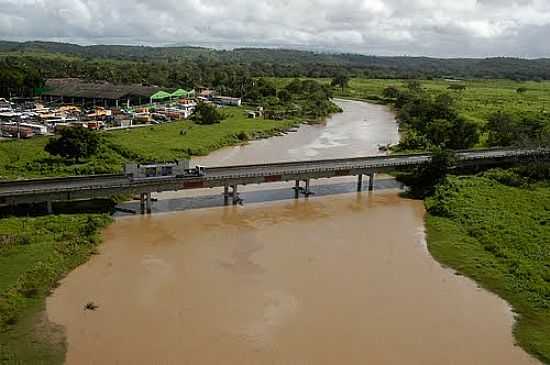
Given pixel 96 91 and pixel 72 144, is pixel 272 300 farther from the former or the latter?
pixel 96 91

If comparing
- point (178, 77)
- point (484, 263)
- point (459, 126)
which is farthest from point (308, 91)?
point (484, 263)

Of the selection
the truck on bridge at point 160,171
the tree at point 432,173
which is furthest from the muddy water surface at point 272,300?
the tree at point 432,173

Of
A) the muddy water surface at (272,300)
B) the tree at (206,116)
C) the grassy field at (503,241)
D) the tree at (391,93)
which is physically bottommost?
the muddy water surface at (272,300)

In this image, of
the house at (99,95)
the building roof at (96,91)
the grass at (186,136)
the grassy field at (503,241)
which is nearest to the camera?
the grassy field at (503,241)

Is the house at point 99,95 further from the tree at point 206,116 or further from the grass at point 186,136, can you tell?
the grass at point 186,136

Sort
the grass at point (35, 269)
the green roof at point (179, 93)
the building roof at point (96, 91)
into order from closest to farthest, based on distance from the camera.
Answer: the grass at point (35, 269) < the building roof at point (96, 91) < the green roof at point (179, 93)

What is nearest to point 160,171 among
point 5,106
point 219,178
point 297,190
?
point 219,178
